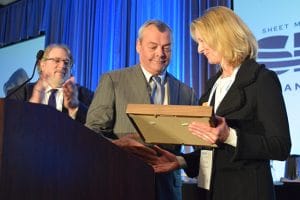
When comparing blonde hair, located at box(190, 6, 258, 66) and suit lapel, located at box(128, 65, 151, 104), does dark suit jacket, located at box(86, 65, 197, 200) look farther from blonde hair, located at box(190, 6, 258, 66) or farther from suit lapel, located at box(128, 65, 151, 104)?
blonde hair, located at box(190, 6, 258, 66)

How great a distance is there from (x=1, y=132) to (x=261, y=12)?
3173 mm

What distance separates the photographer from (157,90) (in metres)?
1.91

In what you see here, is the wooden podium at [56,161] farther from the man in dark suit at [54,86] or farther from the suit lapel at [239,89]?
the man in dark suit at [54,86]

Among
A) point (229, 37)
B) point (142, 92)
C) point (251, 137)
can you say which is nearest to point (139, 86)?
point (142, 92)

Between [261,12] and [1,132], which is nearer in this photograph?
[1,132]

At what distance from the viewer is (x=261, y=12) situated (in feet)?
12.0

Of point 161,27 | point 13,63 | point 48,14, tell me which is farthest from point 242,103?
point 13,63

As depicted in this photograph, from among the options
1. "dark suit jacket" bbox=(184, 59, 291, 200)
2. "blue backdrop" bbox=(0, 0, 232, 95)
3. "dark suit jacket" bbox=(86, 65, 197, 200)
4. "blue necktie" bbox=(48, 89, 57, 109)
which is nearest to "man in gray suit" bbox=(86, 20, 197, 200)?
"dark suit jacket" bbox=(86, 65, 197, 200)

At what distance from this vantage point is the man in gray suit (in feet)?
5.82

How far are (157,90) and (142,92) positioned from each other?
0.09 meters

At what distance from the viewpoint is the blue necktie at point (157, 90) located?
1.89 metres

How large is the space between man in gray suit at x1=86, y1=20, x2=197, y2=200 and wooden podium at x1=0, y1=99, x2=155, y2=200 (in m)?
0.63

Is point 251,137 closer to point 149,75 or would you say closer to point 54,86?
point 149,75

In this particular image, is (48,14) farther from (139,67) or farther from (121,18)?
(139,67)
